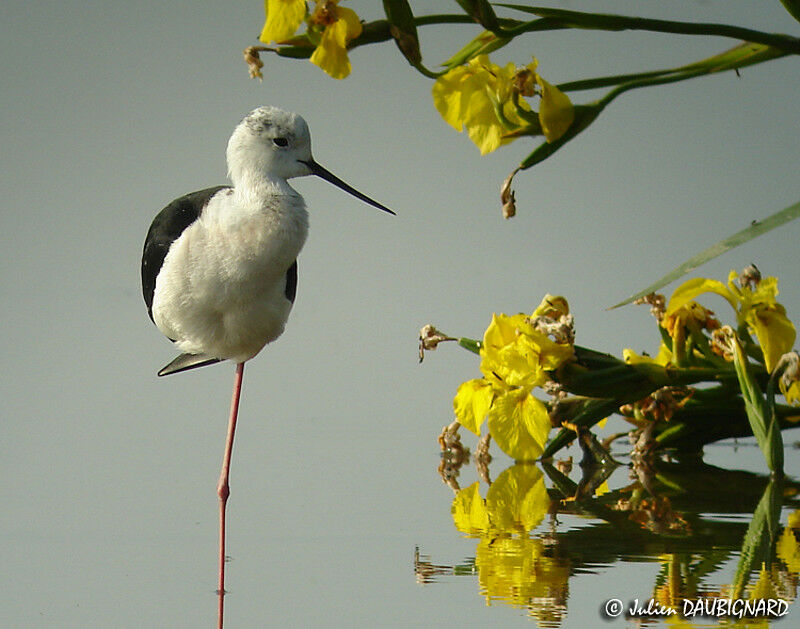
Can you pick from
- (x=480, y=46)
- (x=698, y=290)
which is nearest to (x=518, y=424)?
(x=698, y=290)

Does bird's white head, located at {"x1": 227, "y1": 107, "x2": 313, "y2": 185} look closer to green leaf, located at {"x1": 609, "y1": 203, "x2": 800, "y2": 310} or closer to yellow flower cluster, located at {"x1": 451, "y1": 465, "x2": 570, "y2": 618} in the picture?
yellow flower cluster, located at {"x1": 451, "y1": 465, "x2": 570, "y2": 618}

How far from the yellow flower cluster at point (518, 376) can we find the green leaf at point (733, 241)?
45 centimetres

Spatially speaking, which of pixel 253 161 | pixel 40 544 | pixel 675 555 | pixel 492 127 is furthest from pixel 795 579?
→ pixel 253 161

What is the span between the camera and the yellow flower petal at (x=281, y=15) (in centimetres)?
112

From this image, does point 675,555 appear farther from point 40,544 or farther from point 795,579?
point 40,544

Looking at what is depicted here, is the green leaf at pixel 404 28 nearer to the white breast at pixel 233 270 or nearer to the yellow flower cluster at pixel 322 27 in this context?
the yellow flower cluster at pixel 322 27

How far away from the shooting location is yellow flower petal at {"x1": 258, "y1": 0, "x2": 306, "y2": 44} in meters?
1.12

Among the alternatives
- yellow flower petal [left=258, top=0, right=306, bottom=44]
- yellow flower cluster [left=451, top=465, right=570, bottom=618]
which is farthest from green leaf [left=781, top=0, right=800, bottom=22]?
yellow flower cluster [left=451, top=465, right=570, bottom=618]

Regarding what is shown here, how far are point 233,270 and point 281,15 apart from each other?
0.59m

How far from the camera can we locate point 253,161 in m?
1.67

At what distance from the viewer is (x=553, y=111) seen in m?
1.15

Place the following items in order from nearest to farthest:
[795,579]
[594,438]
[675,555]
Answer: [795,579], [675,555], [594,438]

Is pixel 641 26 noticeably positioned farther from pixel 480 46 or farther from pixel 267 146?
pixel 267 146

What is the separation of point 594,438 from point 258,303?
61 cm
